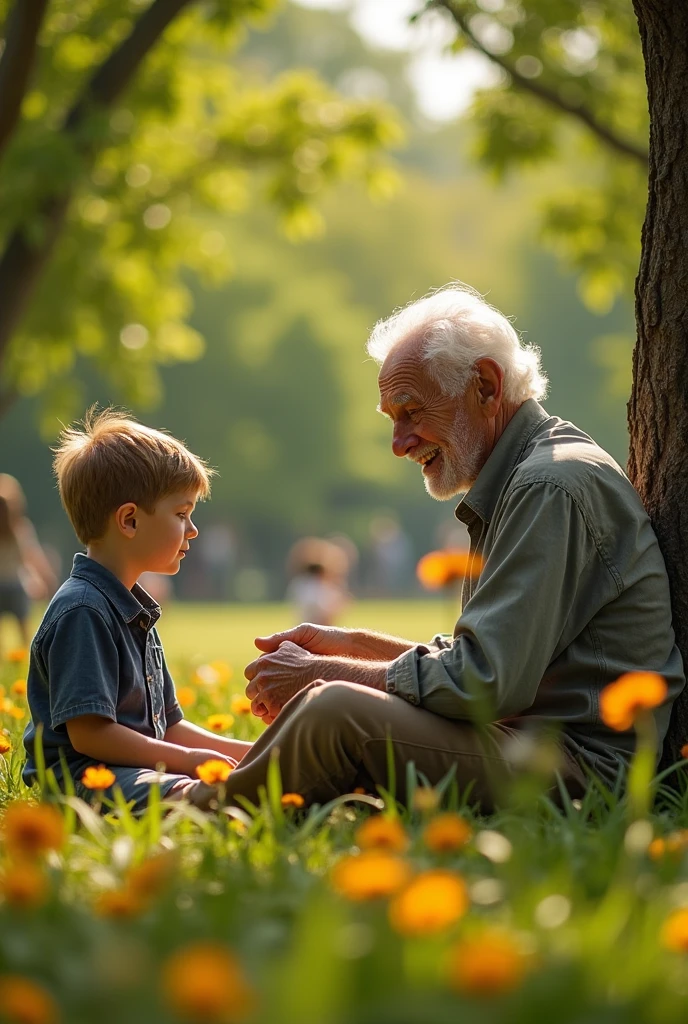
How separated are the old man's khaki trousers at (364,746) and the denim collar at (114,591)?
63cm

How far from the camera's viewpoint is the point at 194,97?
13008 millimetres

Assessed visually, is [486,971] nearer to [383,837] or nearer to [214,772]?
[383,837]

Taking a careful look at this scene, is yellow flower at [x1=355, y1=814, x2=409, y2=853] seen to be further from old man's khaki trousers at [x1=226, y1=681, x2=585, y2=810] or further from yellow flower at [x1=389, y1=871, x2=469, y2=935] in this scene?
old man's khaki trousers at [x1=226, y1=681, x2=585, y2=810]

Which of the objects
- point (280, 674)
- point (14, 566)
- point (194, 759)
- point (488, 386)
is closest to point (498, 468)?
point (488, 386)

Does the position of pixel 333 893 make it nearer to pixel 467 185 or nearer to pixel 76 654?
pixel 76 654

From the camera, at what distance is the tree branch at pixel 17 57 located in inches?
251

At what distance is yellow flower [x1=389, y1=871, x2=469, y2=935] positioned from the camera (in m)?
1.71

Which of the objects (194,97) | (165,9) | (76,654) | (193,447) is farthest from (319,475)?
(76,654)

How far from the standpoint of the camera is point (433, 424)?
409 cm

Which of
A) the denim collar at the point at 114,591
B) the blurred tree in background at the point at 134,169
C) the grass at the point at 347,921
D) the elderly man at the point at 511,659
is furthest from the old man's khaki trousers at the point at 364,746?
the blurred tree in background at the point at 134,169

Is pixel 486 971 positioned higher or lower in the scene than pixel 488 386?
lower

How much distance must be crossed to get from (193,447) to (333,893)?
37035mm

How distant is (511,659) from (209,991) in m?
1.95

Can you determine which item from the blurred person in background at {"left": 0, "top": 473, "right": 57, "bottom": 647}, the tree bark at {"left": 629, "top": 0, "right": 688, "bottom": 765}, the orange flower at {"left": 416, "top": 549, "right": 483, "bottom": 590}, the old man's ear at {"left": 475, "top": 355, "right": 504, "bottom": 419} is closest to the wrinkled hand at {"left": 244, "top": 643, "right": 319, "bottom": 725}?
the orange flower at {"left": 416, "top": 549, "right": 483, "bottom": 590}
